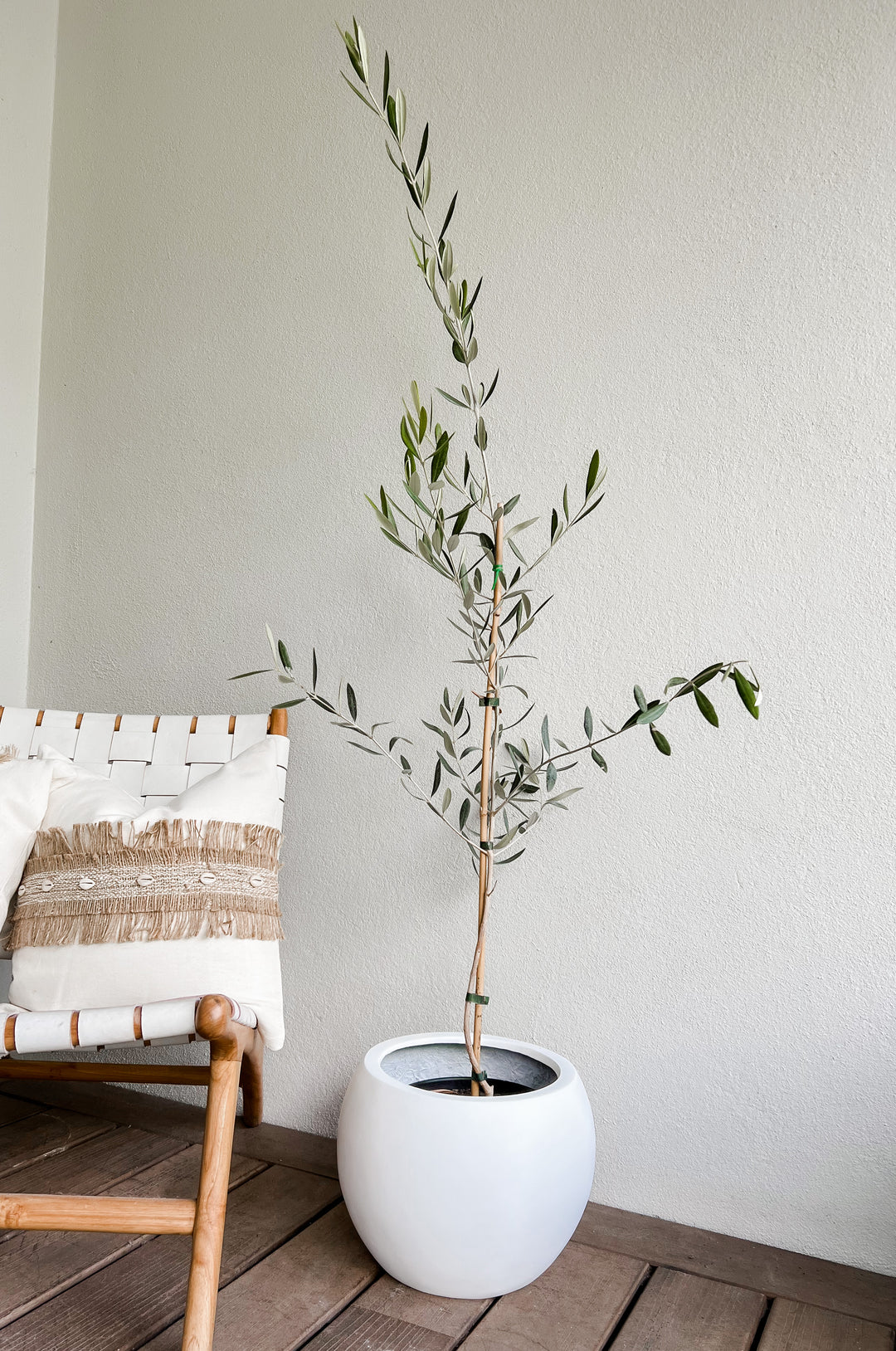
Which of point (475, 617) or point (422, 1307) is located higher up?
point (475, 617)

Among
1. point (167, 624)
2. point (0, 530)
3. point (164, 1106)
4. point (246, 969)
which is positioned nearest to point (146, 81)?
point (0, 530)

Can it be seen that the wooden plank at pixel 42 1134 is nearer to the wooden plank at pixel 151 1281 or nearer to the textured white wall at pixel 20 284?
the wooden plank at pixel 151 1281

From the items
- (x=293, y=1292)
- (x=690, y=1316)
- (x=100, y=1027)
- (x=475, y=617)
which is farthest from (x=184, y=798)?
(x=690, y=1316)

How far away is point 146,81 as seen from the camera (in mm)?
1839

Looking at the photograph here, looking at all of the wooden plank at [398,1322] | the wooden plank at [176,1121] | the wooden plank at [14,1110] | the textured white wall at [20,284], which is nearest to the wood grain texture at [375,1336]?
the wooden plank at [398,1322]

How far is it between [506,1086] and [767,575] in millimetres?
762

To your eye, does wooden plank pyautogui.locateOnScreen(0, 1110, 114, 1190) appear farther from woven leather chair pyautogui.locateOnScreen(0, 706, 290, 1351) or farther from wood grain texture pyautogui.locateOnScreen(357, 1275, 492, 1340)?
wood grain texture pyautogui.locateOnScreen(357, 1275, 492, 1340)

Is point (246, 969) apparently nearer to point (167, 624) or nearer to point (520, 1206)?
point (520, 1206)

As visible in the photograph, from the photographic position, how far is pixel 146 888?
4.02ft

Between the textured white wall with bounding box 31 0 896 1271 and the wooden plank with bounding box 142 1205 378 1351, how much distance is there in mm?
317

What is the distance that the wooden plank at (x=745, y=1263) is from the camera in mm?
1139

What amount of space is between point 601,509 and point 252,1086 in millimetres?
1038

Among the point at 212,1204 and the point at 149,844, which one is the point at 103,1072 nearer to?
the point at 149,844

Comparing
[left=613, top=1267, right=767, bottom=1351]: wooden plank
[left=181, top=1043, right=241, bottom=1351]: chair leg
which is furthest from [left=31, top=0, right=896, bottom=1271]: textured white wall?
[left=181, top=1043, right=241, bottom=1351]: chair leg
